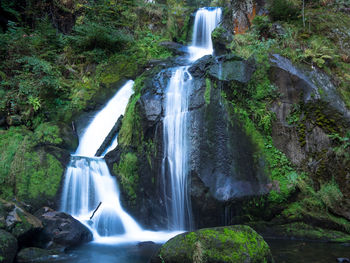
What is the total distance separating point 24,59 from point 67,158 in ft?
15.4

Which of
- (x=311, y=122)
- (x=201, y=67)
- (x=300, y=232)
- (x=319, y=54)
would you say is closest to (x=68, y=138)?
(x=201, y=67)

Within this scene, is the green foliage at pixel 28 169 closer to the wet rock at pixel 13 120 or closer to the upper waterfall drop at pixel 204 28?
the wet rock at pixel 13 120

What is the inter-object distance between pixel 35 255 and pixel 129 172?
10.4 ft

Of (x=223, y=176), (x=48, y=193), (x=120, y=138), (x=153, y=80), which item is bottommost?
(x=48, y=193)

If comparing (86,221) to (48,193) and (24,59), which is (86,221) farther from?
(24,59)

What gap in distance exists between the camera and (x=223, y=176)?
6750 millimetres

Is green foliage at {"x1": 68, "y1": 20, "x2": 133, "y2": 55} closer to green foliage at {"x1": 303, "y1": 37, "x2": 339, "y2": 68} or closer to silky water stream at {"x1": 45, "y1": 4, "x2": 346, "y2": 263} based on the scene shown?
silky water stream at {"x1": 45, "y1": 4, "x2": 346, "y2": 263}

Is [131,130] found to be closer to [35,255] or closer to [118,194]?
[118,194]

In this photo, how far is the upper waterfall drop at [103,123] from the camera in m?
8.55

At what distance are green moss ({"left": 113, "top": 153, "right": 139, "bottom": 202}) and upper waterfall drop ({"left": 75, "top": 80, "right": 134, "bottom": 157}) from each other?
41.3 inches

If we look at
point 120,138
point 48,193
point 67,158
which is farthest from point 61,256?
point 120,138

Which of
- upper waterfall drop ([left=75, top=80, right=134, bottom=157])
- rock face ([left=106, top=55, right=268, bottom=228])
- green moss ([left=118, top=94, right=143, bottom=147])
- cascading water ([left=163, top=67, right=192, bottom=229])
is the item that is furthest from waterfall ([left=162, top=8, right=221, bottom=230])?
upper waterfall drop ([left=75, top=80, right=134, bottom=157])

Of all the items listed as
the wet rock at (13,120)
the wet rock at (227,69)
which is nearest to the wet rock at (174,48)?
the wet rock at (227,69)

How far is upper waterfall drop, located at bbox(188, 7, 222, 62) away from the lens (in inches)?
531
